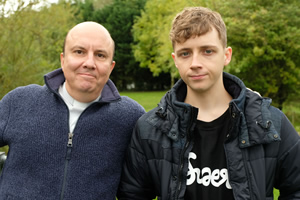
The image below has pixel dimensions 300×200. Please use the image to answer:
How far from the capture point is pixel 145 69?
134 ft

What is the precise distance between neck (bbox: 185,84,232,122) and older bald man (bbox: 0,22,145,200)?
0.56 m

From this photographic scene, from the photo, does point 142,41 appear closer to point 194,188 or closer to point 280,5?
point 280,5

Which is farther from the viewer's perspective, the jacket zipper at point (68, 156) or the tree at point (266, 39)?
the tree at point (266, 39)

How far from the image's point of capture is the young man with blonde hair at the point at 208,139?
2.39 metres

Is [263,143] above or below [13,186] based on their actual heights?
above

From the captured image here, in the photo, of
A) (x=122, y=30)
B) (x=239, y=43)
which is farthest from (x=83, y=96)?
(x=122, y=30)

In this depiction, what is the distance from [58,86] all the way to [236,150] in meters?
1.37

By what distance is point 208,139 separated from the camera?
99.0 inches

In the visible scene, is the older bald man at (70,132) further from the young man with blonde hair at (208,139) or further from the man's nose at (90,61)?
the young man with blonde hair at (208,139)

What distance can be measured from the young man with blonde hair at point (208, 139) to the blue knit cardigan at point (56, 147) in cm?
17

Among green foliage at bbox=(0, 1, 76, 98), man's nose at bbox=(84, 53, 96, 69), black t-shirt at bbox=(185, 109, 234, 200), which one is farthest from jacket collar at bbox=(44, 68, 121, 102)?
green foliage at bbox=(0, 1, 76, 98)

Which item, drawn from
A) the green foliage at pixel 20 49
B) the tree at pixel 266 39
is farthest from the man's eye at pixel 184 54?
the tree at pixel 266 39

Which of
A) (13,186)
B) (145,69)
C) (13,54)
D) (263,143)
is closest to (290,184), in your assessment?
(263,143)

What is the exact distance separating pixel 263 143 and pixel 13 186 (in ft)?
5.55
